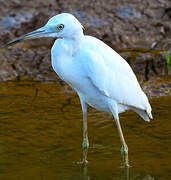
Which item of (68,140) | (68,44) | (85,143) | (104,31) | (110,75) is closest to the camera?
(68,44)

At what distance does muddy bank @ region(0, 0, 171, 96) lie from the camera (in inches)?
310

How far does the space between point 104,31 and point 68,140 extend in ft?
11.4

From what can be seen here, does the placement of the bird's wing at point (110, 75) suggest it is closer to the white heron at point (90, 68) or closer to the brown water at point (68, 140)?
the white heron at point (90, 68)

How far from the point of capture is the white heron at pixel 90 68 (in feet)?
14.8

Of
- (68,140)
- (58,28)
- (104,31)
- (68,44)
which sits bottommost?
(68,140)

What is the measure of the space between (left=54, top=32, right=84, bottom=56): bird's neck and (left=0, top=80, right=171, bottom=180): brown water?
114 centimetres

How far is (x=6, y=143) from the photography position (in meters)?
5.49

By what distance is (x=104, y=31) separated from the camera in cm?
862

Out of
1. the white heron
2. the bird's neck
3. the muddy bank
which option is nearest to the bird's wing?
the white heron

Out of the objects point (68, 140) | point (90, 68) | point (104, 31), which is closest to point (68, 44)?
point (90, 68)

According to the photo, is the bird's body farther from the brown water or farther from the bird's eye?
the brown water

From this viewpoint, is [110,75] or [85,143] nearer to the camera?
[110,75]

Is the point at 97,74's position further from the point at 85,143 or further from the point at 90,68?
the point at 85,143

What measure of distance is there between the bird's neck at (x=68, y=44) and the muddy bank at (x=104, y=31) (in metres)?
2.76
